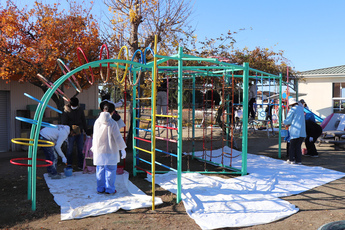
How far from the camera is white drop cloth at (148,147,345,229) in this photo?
13.5 feet

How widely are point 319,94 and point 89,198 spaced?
18.4 m

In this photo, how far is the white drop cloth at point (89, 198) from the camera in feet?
14.1

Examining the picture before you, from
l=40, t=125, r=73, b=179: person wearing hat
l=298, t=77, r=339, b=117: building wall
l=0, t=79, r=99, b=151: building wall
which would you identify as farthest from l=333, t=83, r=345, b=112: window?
l=40, t=125, r=73, b=179: person wearing hat

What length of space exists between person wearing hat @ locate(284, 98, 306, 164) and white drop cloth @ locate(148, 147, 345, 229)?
0.38m

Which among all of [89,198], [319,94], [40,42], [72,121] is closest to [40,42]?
[40,42]

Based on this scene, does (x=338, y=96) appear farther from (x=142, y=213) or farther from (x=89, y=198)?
(x=89, y=198)

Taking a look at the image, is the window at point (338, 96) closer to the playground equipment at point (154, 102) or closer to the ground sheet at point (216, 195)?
the playground equipment at point (154, 102)

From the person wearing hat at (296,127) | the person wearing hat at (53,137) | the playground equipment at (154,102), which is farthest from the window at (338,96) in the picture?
the person wearing hat at (53,137)

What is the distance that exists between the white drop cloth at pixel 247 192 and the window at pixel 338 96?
13.7 meters

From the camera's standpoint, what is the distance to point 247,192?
5.21 metres

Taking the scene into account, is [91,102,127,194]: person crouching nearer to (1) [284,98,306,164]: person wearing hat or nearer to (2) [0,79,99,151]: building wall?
(1) [284,98,306,164]: person wearing hat

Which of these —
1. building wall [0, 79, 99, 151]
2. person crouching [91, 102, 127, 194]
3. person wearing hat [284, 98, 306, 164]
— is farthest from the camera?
building wall [0, 79, 99, 151]

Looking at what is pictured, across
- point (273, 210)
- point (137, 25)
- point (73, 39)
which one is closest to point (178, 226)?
point (273, 210)

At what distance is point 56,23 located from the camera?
799 centimetres
